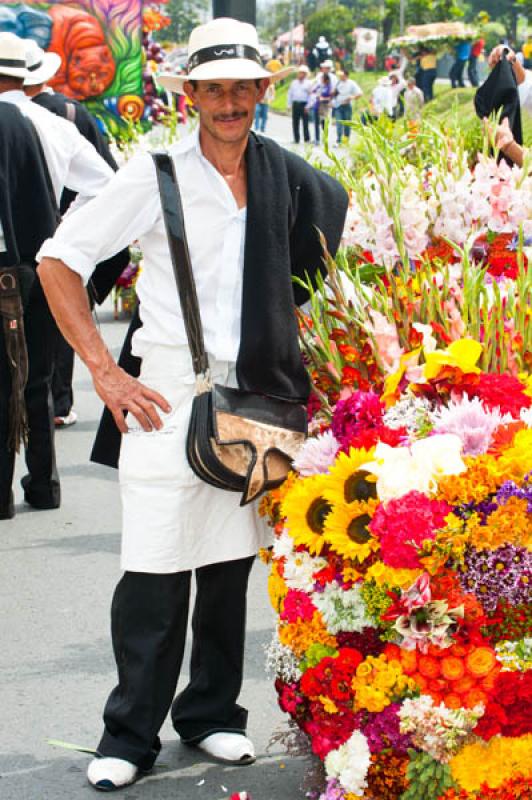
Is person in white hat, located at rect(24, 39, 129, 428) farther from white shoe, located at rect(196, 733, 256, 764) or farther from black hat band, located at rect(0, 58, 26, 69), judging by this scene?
white shoe, located at rect(196, 733, 256, 764)

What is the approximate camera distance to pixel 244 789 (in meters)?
3.94

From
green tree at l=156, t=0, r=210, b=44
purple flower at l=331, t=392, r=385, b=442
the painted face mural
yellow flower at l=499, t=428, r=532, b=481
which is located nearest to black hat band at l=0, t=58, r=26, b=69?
purple flower at l=331, t=392, r=385, b=442

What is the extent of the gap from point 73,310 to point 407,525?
106 centimetres

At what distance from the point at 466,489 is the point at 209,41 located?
137cm

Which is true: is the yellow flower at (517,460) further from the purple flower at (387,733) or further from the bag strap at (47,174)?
the bag strap at (47,174)

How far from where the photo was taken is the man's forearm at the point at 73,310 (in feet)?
12.3

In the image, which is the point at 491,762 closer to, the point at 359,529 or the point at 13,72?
the point at 359,529

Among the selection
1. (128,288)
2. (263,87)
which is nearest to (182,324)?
(263,87)

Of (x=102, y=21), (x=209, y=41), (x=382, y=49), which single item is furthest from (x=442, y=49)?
(x=209, y=41)

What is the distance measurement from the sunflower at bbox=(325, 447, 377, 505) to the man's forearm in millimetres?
689

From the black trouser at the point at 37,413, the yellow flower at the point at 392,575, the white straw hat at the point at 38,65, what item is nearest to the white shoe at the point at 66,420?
the black trouser at the point at 37,413

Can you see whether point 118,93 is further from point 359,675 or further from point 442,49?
point 442,49

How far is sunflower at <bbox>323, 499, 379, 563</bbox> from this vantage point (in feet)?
11.2

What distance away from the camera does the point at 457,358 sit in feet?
11.7
